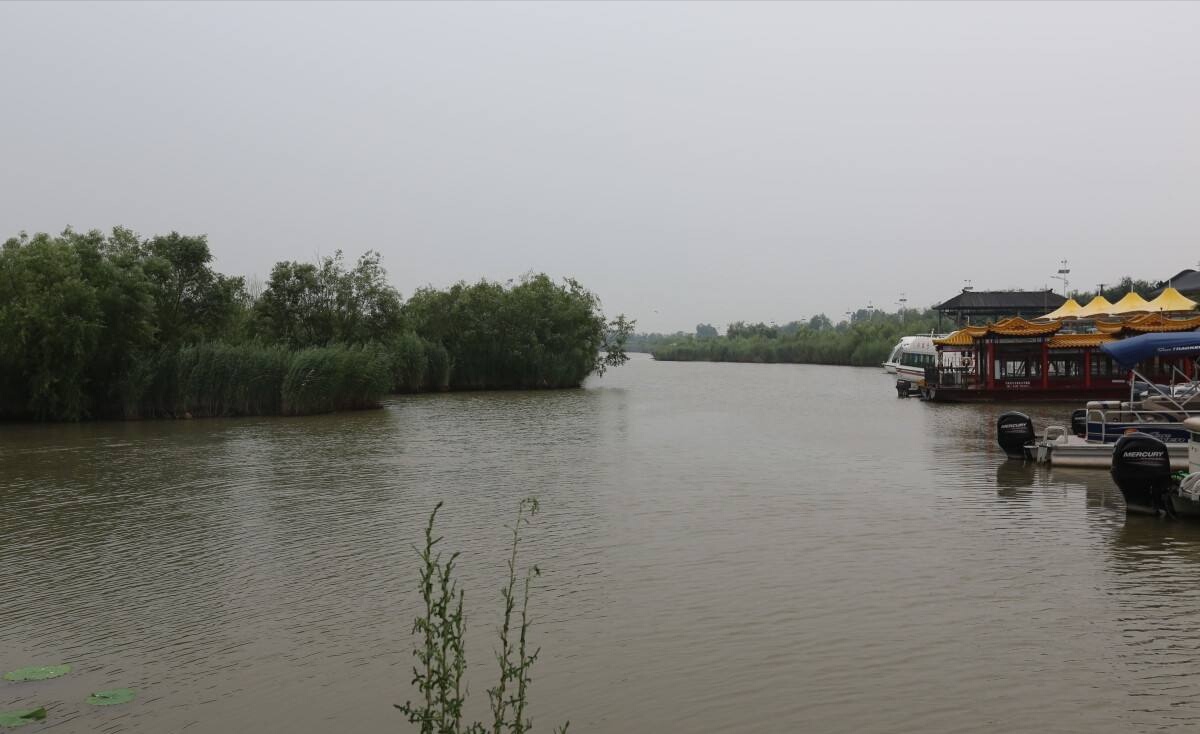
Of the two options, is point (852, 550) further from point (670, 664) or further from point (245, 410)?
point (245, 410)

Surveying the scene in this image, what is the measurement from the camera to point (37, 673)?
7.85 meters

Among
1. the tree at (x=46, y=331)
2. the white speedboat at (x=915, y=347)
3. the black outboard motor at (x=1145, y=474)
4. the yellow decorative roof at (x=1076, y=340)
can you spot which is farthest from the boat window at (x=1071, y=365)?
the tree at (x=46, y=331)

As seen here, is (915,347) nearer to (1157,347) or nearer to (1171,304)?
(1171,304)

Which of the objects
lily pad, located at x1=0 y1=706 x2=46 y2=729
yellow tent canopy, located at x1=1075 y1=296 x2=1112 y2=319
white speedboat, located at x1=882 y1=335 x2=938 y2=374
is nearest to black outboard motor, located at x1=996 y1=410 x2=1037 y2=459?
lily pad, located at x1=0 y1=706 x2=46 y2=729

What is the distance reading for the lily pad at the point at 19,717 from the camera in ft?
22.4

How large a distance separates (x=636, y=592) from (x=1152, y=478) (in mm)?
8858

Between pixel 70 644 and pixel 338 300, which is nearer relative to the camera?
pixel 70 644

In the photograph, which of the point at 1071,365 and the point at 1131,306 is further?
the point at 1131,306

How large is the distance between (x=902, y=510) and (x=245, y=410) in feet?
88.6

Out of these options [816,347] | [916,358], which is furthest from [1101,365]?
[816,347]

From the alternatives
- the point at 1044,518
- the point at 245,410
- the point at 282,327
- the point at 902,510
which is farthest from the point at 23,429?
the point at 1044,518

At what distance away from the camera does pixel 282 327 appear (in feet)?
147

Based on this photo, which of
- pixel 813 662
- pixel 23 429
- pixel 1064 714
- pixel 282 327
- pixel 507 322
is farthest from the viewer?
pixel 507 322

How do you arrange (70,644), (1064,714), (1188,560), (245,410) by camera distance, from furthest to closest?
(245,410)
(1188,560)
(70,644)
(1064,714)
